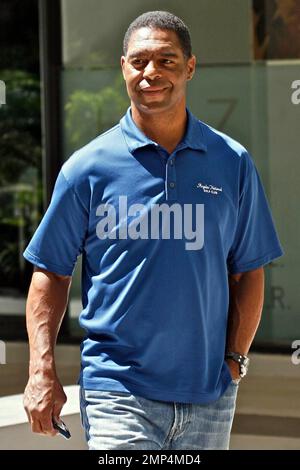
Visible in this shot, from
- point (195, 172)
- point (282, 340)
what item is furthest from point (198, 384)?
point (282, 340)

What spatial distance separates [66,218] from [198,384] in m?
0.58

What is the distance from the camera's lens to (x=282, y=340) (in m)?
8.31

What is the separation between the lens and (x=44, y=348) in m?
3.00

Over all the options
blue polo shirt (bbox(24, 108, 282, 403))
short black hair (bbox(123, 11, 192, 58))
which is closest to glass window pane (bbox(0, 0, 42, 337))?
short black hair (bbox(123, 11, 192, 58))

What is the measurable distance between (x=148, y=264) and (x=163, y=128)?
0.42 meters

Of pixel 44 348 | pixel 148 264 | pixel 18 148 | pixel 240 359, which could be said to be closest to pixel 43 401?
pixel 44 348

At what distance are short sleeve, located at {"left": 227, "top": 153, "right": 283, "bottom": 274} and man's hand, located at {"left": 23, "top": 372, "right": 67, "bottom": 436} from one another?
646 millimetres

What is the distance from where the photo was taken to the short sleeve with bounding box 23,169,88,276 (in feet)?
9.98

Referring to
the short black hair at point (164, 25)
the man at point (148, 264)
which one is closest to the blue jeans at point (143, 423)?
the man at point (148, 264)

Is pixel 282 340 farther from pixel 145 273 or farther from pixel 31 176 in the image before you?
pixel 145 273

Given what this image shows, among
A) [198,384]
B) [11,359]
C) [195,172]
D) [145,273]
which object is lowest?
[11,359]

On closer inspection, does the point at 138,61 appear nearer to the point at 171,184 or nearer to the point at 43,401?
the point at 171,184

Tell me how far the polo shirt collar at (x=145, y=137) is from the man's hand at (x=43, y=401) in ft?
2.19

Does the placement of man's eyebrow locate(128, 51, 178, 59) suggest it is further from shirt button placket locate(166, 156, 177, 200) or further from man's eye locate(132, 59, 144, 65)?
shirt button placket locate(166, 156, 177, 200)
